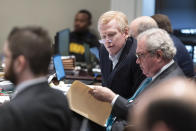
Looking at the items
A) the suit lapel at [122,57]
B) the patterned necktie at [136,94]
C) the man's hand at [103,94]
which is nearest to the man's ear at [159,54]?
the patterned necktie at [136,94]

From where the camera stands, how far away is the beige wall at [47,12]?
6.31 meters

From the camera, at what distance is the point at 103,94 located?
2.64m

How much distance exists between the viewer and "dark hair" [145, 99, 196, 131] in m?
0.96

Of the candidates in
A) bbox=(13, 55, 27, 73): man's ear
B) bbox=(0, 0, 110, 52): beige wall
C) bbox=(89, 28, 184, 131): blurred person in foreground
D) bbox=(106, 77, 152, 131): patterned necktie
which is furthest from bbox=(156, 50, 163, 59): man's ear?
bbox=(0, 0, 110, 52): beige wall

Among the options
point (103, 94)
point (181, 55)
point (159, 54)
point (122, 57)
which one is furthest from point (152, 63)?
point (181, 55)

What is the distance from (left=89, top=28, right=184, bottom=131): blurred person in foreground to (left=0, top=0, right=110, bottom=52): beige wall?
12.3ft

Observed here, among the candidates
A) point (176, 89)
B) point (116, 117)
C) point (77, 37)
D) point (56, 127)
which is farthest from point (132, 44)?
point (77, 37)

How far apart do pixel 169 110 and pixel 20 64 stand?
0.81m

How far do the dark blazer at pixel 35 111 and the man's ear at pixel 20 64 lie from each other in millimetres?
86

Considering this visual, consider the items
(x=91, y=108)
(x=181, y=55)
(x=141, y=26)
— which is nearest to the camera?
(x=91, y=108)

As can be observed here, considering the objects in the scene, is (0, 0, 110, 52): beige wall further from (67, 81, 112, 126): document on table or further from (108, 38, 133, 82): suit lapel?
(67, 81, 112, 126): document on table

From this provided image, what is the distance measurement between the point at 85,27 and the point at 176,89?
5191mm

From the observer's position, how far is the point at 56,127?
5.33 ft

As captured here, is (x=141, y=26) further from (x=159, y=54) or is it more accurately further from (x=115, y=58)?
(x=159, y=54)
